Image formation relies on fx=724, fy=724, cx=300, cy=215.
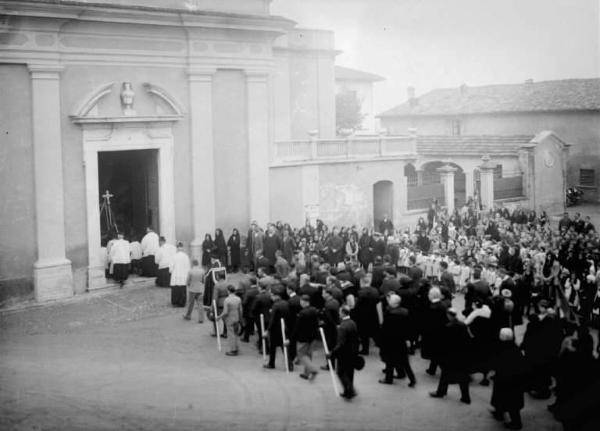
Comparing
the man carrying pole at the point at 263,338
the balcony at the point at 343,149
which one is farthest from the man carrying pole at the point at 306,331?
the balcony at the point at 343,149

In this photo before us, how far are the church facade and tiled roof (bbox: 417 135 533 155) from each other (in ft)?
56.2

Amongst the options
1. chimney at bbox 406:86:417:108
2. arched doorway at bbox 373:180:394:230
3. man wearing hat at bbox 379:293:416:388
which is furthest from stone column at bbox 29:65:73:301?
chimney at bbox 406:86:417:108

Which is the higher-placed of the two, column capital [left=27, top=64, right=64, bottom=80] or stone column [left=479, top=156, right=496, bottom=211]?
column capital [left=27, top=64, right=64, bottom=80]

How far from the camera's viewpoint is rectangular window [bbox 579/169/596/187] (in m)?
39.2

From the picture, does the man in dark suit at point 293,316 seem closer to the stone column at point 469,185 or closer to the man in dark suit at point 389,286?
the man in dark suit at point 389,286

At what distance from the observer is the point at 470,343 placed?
12.2 meters

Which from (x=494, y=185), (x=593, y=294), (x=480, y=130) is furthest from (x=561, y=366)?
(x=480, y=130)

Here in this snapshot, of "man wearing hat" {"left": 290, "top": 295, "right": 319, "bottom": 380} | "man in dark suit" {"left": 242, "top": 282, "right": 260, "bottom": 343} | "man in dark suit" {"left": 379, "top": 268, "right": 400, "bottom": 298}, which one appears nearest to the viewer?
"man wearing hat" {"left": 290, "top": 295, "right": 319, "bottom": 380}

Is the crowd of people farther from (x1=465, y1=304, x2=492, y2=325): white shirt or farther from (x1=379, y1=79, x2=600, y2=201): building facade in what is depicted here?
(x1=379, y1=79, x2=600, y2=201): building facade

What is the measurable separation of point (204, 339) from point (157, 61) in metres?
9.26

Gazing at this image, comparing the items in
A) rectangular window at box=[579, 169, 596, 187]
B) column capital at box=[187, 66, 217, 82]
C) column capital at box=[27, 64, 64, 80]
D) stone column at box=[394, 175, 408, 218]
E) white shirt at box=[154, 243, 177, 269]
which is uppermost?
column capital at box=[187, 66, 217, 82]

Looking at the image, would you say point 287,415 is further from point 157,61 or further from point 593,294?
point 157,61

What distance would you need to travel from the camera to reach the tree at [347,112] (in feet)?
170

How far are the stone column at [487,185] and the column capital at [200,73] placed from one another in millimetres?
15232
